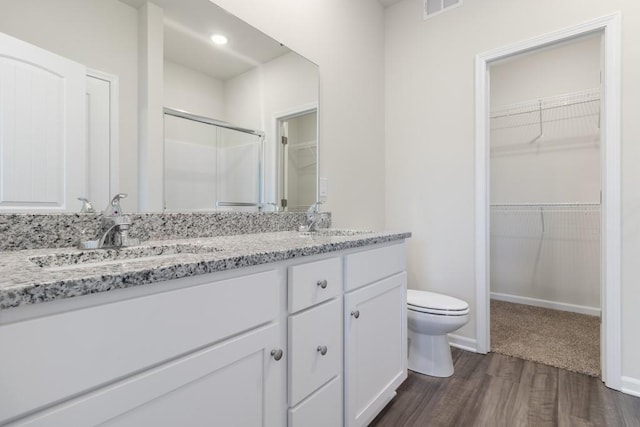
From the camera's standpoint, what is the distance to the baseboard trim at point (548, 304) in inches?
112

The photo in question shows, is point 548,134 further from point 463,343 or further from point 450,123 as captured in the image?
point 463,343

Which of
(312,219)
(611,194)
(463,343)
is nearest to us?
(611,194)

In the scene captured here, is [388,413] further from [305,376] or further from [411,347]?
[305,376]

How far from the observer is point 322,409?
42.6 inches

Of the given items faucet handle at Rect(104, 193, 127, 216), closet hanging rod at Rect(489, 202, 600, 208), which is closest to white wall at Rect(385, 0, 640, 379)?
closet hanging rod at Rect(489, 202, 600, 208)

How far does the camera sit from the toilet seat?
1757 millimetres

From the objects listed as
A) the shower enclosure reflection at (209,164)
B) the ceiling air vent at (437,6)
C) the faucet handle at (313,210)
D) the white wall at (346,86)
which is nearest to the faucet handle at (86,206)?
the shower enclosure reflection at (209,164)

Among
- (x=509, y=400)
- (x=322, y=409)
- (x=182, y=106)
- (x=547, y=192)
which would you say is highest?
(x=182, y=106)

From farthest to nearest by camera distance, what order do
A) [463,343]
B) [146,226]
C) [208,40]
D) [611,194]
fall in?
[463,343] → [611,194] → [208,40] → [146,226]

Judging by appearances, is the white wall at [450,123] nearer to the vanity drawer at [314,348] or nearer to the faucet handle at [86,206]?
the vanity drawer at [314,348]

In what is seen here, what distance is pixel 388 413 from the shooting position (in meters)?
1.50

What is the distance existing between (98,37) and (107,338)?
104 cm

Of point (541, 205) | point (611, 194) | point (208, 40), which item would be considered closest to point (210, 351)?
point (208, 40)

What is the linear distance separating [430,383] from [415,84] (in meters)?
2.05
